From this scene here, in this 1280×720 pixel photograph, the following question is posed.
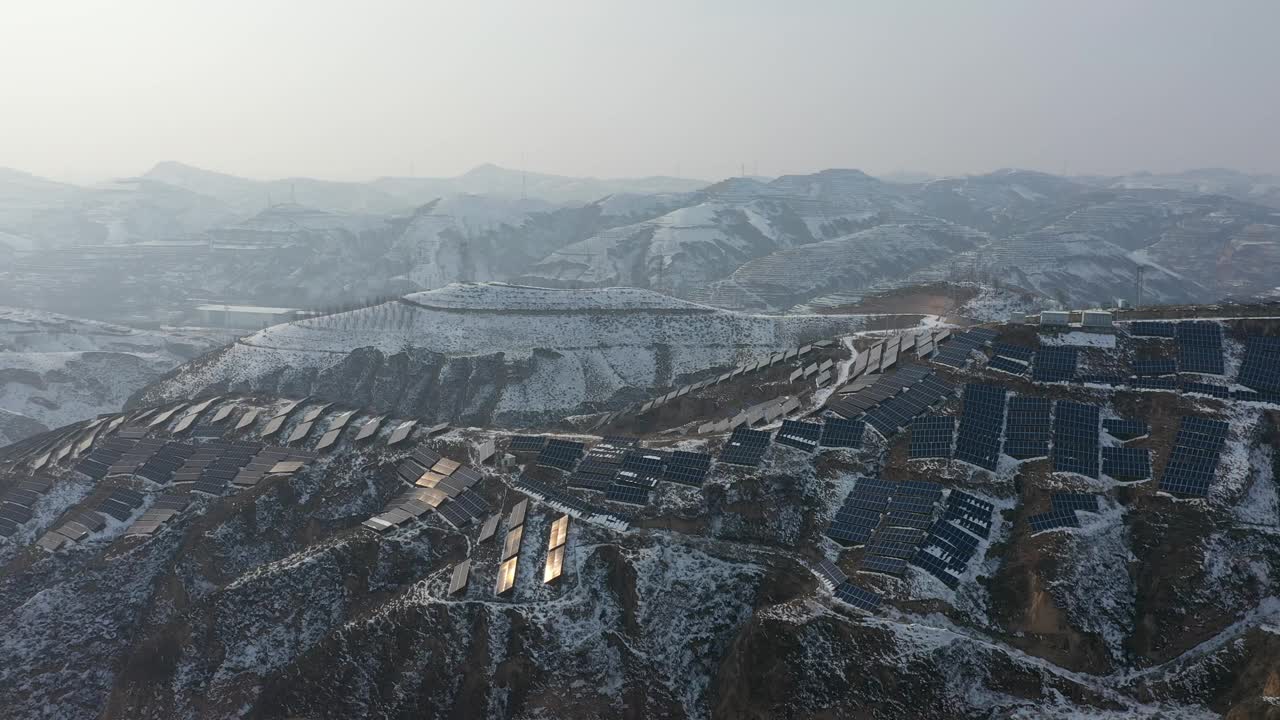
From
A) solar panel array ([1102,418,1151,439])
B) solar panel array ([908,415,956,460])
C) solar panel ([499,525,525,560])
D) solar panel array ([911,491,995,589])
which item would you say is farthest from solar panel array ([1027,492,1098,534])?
solar panel ([499,525,525,560])

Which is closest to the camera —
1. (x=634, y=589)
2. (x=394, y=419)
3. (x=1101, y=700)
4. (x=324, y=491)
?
(x=1101, y=700)

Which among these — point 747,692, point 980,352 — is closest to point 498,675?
point 747,692

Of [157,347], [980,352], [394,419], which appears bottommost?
[157,347]

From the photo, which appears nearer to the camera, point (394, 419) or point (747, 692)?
point (747, 692)

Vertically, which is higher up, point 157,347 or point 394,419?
point 394,419

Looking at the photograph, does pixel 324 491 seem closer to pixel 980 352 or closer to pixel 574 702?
pixel 574 702

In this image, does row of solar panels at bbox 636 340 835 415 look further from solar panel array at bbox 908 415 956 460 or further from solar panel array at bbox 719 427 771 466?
solar panel array at bbox 908 415 956 460

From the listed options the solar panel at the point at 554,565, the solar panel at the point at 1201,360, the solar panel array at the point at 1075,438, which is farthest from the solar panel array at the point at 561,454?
the solar panel at the point at 1201,360

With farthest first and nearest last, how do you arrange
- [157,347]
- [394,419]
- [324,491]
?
[157,347] → [394,419] → [324,491]
